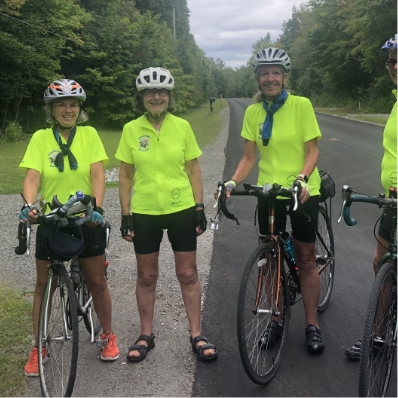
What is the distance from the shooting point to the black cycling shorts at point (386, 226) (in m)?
3.39

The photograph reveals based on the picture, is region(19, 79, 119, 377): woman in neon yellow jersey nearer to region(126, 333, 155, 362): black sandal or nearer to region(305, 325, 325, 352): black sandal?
region(126, 333, 155, 362): black sandal

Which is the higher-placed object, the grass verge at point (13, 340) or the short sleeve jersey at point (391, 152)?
the short sleeve jersey at point (391, 152)

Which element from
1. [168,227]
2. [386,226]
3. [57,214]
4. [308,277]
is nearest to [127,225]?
[168,227]

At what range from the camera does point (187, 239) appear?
3816 mm

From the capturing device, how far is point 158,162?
12.2 ft

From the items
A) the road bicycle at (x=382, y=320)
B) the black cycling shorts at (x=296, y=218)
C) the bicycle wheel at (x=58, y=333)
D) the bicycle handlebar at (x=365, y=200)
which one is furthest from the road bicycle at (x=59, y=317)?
the road bicycle at (x=382, y=320)

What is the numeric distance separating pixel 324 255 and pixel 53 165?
275cm

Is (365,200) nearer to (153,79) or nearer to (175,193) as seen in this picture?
(175,193)

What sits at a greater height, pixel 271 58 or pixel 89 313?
pixel 271 58

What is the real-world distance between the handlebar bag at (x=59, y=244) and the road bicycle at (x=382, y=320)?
1.78 metres

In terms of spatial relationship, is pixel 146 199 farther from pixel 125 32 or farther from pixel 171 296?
pixel 125 32

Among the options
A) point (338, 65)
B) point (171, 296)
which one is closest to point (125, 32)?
point (338, 65)

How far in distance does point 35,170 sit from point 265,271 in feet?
5.94

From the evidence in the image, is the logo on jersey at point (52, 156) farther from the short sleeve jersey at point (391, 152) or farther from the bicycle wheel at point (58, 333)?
the short sleeve jersey at point (391, 152)
